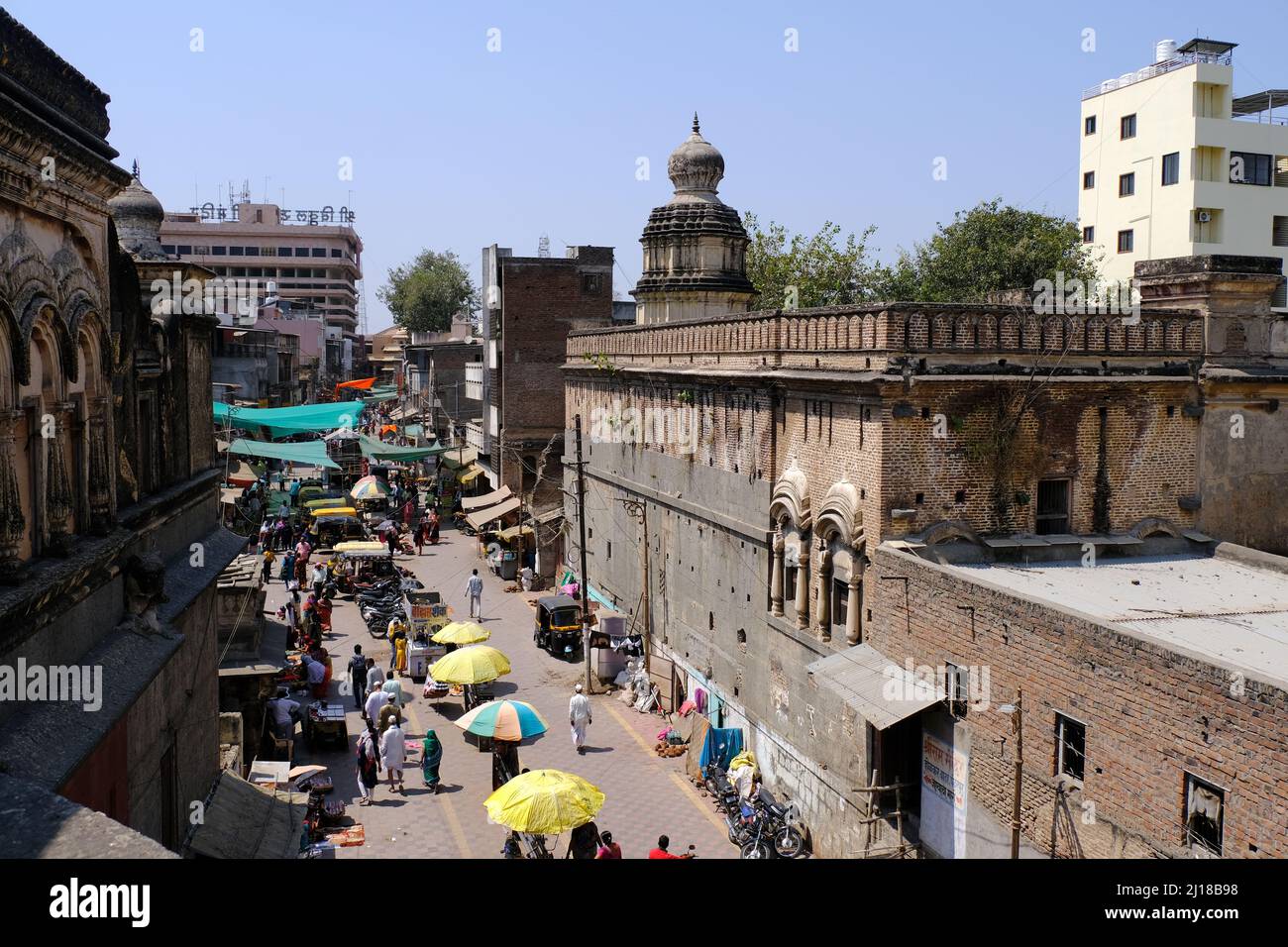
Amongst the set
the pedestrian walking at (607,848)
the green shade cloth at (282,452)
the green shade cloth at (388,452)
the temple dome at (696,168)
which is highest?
the temple dome at (696,168)

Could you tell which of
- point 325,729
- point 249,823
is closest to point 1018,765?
point 249,823

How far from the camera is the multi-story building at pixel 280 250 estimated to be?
362ft

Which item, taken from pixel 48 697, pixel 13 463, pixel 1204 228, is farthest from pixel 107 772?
pixel 1204 228

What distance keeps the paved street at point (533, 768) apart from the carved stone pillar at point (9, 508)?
8.42m

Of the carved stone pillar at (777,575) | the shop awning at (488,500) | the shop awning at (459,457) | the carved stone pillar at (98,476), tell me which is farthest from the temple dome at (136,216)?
the shop awning at (459,457)

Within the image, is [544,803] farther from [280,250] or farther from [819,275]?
[280,250]

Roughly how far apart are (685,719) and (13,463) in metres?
16.2

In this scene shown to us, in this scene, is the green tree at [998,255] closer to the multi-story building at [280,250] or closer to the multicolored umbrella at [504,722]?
the multicolored umbrella at [504,722]

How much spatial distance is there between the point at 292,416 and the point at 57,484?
33322mm

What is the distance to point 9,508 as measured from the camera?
29.6 feet

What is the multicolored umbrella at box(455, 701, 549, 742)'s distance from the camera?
17.9 meters

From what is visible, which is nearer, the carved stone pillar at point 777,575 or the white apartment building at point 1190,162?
the carved stone pillar at point 777,575

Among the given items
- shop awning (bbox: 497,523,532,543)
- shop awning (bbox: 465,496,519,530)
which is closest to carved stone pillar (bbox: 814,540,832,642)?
shop awning (bbox: 497,523,532,543)
